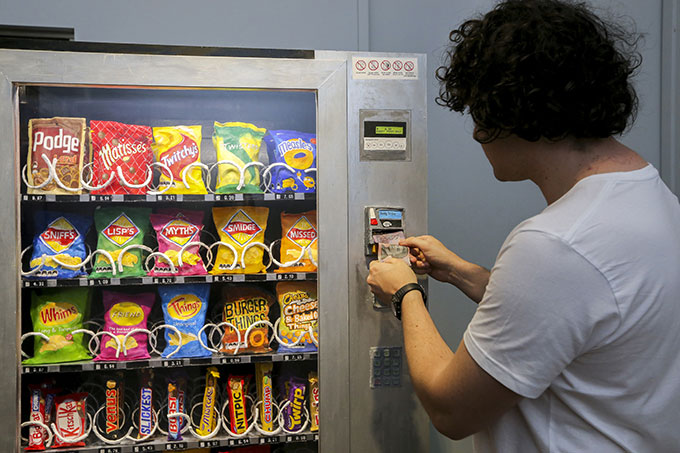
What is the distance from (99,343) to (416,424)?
42.7 inches

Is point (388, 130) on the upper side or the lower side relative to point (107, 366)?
upper

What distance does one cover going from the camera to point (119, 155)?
173 cm

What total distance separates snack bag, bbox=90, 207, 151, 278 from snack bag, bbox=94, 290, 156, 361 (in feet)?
0.38

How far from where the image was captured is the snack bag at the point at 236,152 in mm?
1775

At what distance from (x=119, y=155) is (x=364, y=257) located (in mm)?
869

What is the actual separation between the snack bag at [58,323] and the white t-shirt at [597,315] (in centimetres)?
134

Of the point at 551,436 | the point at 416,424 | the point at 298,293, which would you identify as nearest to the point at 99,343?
the point at 298,293

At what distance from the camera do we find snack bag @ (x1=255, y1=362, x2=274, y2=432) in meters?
1.78

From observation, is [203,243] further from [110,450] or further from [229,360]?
[110,450]

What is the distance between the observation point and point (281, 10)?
240 centimetres

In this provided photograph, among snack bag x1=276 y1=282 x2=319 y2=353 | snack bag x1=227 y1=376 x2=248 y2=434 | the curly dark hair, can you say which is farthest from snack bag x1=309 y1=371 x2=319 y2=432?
the curly dark hair

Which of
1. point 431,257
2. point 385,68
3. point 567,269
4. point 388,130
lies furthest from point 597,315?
point 385,68

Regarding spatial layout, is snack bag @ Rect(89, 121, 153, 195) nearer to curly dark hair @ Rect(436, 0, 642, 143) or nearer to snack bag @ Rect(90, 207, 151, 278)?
snack bag @ Rect(90, 207, 151, 278)

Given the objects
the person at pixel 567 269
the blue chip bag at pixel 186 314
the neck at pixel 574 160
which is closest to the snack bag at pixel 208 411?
the blue chip bag at pixel 186 314
